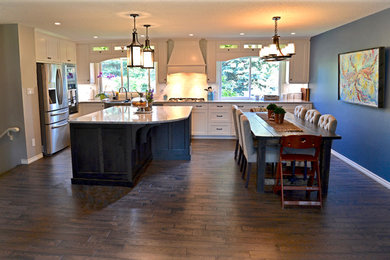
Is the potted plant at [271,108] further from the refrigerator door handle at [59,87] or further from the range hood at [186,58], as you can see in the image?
the refrigerator door handle at [59,87]

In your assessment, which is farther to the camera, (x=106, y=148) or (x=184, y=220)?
(x=106, y=148)

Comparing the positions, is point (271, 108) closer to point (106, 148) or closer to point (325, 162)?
point (325, 162)

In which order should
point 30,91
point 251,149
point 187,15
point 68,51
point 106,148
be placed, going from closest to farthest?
point 251,149 → point 106,148 → point 187,15 → point 30,91 → point 68,51

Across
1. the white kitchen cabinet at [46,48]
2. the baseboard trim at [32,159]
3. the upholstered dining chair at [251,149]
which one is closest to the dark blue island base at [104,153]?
the upholstered dining chair at [251,149]

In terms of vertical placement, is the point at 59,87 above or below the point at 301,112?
above

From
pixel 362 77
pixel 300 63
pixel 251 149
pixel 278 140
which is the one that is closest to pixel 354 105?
pixel 362 77

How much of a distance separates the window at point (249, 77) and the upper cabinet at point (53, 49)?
3544mm

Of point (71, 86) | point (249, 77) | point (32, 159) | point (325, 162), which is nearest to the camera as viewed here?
point (325, 162)

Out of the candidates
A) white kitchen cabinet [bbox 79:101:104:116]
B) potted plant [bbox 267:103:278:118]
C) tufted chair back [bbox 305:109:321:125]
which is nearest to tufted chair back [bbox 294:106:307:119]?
tufted chair back [bbox 305:109:321:125]

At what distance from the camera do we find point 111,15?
4.59 metres

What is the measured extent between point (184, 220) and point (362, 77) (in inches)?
137

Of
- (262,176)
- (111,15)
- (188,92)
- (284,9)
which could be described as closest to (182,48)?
(188,92)

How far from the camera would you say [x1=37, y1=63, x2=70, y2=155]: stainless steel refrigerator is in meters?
5.80

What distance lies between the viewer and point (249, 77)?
26.0 ft
